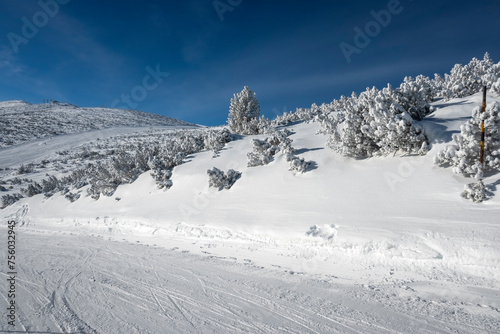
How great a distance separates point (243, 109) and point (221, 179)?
10777 millimetres

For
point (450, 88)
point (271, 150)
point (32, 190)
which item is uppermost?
point (450, 88)

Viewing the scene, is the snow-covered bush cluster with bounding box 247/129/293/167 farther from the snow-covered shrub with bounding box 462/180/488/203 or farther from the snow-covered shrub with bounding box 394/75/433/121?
the snow-covered shrub with bounding box 462/180/488/203

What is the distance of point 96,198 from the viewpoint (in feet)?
47.8

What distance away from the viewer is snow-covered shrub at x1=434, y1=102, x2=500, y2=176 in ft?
21.6

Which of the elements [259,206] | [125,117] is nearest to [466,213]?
[259,206]

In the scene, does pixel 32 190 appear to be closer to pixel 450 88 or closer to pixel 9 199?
pixel 9 199

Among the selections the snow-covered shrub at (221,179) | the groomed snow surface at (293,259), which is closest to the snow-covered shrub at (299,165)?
the groomed snow surface at (293,259)

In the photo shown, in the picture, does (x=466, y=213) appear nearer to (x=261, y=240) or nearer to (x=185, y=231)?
(x=261, y=240)

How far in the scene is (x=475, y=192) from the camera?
6055 millimetres

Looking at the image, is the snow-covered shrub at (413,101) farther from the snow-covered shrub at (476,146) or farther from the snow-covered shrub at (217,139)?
the snow-covered shrub at (217,139)

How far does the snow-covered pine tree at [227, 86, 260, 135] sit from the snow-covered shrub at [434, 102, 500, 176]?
48.2 ft

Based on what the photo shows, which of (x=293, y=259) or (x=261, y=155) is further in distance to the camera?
(x=261, y=155)

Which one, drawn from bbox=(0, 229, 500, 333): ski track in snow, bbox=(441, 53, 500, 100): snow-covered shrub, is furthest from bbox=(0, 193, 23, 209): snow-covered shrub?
bbox=(441, 53, 500, 100): snow-covered shrub

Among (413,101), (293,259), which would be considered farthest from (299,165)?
(413,101)
